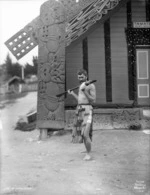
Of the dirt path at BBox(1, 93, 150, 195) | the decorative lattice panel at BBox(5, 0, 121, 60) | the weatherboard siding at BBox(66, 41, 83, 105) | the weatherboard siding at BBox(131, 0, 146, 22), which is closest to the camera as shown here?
the dirt path at BBox(1, 93, 150, 195)

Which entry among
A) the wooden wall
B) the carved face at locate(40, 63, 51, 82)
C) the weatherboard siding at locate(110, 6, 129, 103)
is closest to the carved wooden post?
the carved face at locate(40, 63, 51, 82)

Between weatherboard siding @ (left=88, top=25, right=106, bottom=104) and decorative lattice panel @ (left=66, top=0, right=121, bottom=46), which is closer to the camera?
decorative lattice panel @ (left=66, top=0, right=121, bottom=46)

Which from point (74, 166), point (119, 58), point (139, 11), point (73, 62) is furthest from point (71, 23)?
point (74, 166)

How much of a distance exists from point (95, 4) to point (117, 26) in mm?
1358

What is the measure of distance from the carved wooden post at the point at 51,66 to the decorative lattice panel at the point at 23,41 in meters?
0.19

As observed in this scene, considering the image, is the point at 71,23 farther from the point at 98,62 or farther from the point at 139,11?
the point at 139,11

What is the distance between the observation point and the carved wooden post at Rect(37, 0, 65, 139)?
998cm

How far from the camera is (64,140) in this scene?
386 inches

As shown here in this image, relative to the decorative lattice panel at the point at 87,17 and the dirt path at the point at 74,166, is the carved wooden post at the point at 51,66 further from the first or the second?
the dirt path at the point at 74,166

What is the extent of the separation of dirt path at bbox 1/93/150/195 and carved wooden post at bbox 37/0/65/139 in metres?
0.58

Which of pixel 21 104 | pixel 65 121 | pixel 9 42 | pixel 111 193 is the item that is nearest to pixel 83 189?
pixel 111 193

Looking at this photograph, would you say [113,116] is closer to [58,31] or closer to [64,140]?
[64,140]

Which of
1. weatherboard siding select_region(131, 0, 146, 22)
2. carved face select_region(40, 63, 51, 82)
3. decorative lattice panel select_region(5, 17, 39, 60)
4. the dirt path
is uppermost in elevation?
weatherboard siding select_region(131, 0, 146, 22)

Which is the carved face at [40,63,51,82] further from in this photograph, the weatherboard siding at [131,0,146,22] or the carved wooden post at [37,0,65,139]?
the weatherboard siding at [131,0,146,22]
